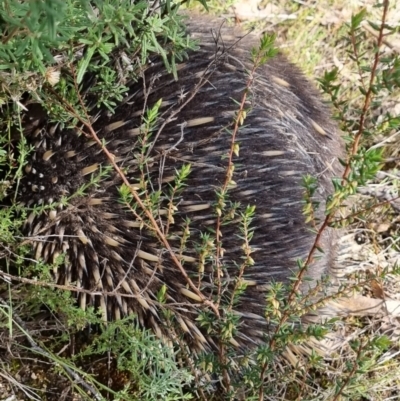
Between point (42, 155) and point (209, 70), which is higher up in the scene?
point (209, 70)

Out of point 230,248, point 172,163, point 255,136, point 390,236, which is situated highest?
point 255,136

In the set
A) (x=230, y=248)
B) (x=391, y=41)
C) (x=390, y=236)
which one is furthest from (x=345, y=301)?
(x=391, y=41)

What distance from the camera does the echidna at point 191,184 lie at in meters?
2.11

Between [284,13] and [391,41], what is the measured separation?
64cm

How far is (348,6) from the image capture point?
374 cm

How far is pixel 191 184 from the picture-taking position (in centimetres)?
213

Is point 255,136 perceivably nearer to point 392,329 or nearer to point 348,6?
point 392,329

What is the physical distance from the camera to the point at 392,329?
2.91 meters

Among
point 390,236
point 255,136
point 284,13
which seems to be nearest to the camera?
point 255,136

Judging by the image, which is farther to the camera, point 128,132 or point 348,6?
point 348,6

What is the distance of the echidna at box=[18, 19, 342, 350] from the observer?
6.91 ft

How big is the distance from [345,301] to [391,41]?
1651 mm

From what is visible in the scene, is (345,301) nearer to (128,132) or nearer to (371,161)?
(128,132)

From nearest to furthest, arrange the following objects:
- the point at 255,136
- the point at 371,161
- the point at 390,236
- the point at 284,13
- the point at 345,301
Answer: the point at 371,161 → the point at 255,136 → the point at 345,301 → the point at 390,236 → the point at 284,13
